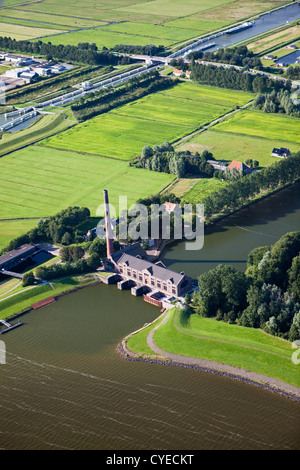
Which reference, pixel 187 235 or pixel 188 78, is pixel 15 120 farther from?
pixel 187 235

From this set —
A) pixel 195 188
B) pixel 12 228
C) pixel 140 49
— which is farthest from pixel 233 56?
pixel 12 228

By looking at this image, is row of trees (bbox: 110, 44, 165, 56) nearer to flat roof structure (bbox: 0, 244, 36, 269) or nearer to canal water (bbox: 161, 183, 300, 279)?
canal water (bbox: 161, 183, 300, 279)

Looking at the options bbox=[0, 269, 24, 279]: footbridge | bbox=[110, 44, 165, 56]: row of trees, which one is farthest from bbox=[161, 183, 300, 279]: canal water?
bbox=[110, 44, 165, 56]: row of trees

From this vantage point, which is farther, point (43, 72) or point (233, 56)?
point (43, 72)

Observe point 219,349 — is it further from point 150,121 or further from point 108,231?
point 150,121
